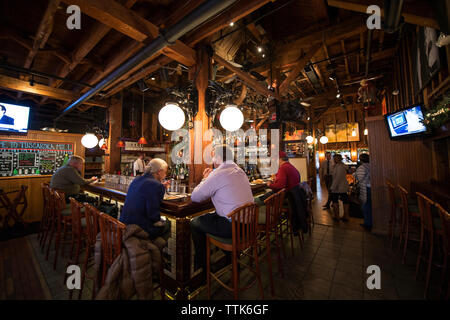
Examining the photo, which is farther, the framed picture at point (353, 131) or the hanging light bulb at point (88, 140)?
the framed picture at point (353, 131)

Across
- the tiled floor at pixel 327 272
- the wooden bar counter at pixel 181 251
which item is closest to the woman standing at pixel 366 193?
the tiled floor at pixel 327 272

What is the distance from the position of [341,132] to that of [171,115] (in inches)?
513

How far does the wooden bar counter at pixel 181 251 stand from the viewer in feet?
6.90

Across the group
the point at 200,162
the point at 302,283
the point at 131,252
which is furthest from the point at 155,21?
the point at 302,283

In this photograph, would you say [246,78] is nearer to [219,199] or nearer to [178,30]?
[178,30]

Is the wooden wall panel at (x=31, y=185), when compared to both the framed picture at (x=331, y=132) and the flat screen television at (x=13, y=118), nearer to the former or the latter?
the flat screen television at (x=13, y=118)

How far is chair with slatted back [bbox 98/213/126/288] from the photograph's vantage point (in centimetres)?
159

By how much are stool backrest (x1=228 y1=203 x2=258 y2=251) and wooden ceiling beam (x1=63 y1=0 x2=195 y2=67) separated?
2.67 meters

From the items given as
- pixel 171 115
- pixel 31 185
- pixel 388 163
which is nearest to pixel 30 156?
pixel 31 185

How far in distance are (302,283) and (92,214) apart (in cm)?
281

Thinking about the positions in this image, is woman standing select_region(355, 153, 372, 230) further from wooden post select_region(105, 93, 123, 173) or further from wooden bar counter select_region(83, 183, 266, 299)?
wooden post select_region(105, 93, 123, 173)

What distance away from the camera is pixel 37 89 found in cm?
438

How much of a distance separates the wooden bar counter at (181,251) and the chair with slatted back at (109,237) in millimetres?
646

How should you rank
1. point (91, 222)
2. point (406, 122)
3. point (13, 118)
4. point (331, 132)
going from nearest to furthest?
1. point (91, 222)
2. point (406, 122)
3. point (13, 118)
4. point (331, 132)
